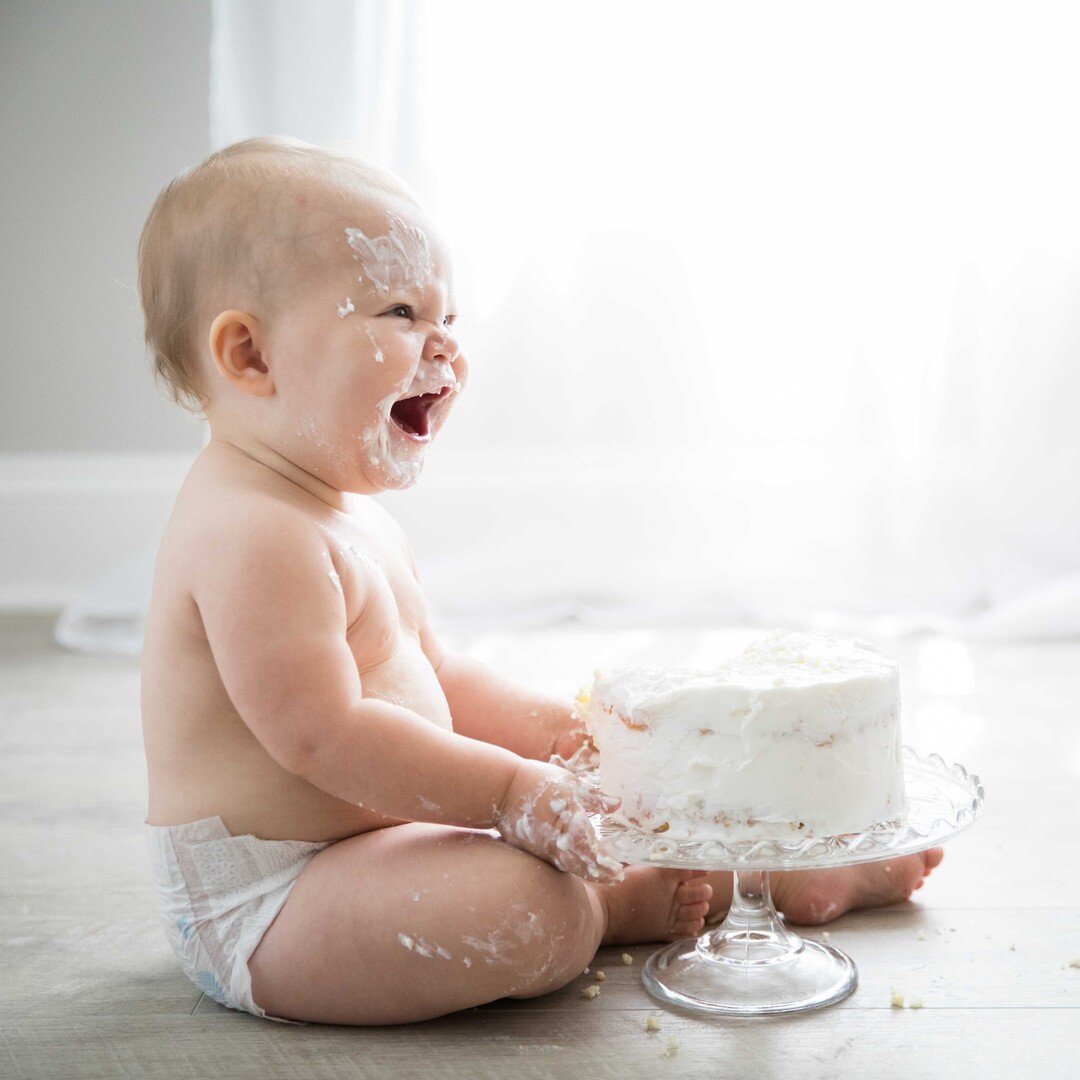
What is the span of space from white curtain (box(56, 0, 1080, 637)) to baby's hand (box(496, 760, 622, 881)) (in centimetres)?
128

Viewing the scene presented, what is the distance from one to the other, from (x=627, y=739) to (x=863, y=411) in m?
1.50

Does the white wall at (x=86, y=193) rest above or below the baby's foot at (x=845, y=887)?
above

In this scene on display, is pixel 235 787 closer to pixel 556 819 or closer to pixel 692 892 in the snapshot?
pixel 556 819

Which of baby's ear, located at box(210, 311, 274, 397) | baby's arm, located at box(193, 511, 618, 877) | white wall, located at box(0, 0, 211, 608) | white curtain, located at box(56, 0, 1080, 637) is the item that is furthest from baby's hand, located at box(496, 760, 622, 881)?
white wall, located at box(0, 0, 211, 608)

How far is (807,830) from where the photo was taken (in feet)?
2.85

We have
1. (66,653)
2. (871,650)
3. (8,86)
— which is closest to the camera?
(871,650)

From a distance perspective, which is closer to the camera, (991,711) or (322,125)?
(991,711)

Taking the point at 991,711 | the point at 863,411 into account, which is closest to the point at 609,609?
the point at 863,411

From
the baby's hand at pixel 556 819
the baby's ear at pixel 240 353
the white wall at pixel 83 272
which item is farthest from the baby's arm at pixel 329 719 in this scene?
the white wall at pixel 83 272

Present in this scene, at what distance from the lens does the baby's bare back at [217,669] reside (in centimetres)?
93

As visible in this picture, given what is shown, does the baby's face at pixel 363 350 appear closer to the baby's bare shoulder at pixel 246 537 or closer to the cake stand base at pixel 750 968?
the baby's bare shoulder at pixel 246 537

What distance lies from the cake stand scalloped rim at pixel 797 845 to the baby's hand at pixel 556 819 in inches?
0.6

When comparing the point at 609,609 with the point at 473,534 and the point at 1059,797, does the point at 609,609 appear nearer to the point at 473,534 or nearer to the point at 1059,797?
the point at 473,534

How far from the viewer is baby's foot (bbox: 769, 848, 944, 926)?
1069 mm
